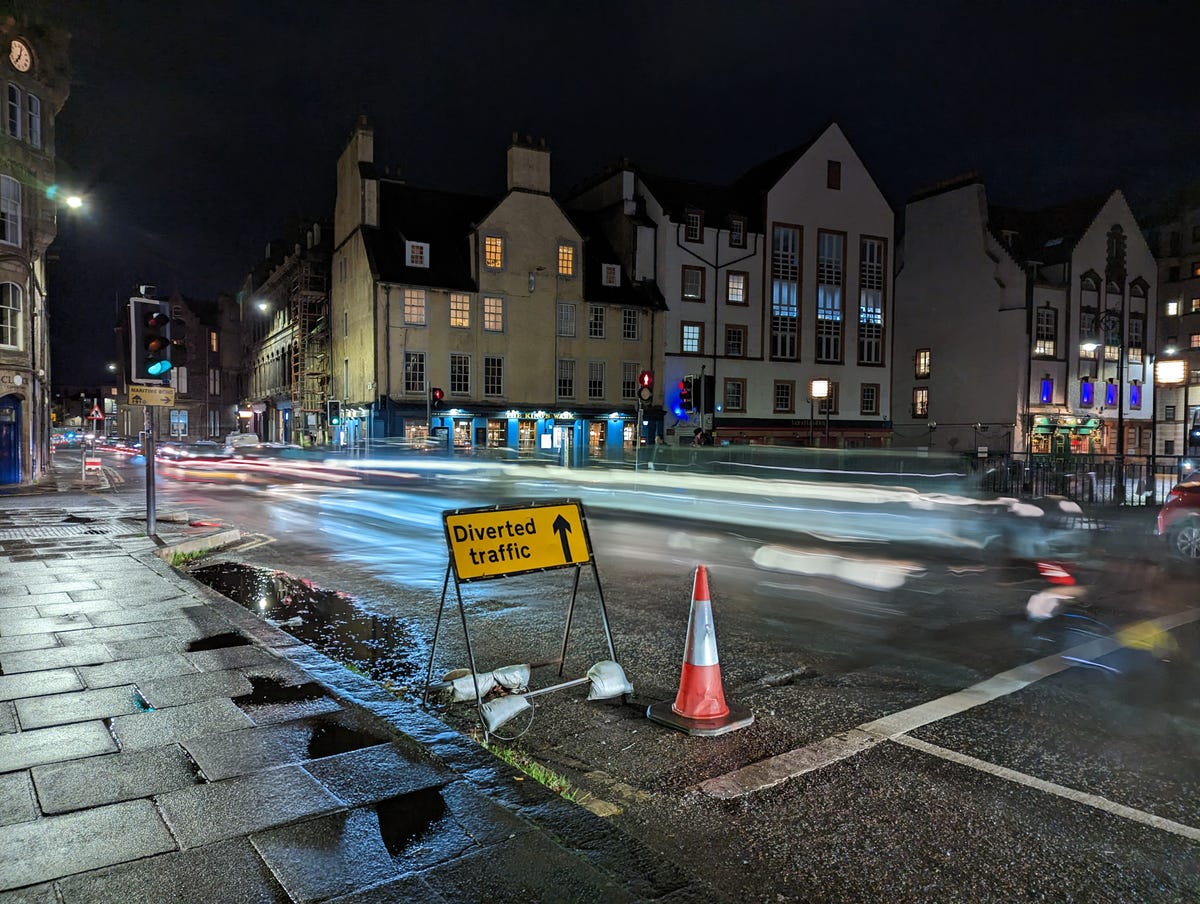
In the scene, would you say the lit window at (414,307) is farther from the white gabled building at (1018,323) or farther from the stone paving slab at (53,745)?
the stone paving slab at (53,745)

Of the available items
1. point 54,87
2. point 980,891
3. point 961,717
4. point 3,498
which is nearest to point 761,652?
point 961,717

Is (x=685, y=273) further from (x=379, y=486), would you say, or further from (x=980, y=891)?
(x=980, y=891)

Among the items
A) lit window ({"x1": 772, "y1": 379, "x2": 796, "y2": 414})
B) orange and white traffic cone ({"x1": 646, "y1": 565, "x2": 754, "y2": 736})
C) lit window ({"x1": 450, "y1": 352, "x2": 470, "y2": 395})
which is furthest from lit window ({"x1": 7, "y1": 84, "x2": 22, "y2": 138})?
lit window ({"x1": 772, "y1": 379, "x2": 796, "y2": 414})

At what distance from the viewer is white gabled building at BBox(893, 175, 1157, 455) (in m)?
47.2

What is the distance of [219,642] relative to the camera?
22.1 ft

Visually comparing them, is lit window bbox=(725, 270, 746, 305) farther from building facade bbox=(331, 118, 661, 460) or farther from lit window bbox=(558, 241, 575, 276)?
lit window bbox=(558, 241, 575, 276)

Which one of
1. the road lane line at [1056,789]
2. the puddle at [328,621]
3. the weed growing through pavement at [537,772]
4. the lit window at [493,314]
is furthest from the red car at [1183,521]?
the lit window at [493,314]

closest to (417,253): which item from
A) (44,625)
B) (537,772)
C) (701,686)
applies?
(44,625)

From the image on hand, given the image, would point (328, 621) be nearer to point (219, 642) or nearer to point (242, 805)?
point (219, 642)

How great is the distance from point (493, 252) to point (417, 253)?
12.9ft

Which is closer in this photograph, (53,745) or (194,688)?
(53,745)

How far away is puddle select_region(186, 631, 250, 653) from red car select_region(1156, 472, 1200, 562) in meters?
12.9

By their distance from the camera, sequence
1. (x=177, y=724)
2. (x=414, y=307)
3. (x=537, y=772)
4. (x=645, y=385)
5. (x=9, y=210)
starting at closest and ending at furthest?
(x=537, y=772), (x=177, y=724), (x=645, y=385), (x=9, y=210), (x=414, y=307)

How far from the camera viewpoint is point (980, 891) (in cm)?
333
